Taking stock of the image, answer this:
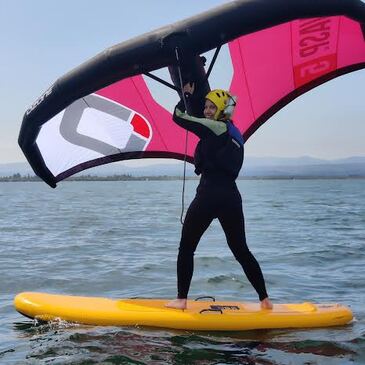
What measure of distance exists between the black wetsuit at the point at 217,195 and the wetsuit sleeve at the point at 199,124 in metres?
0.02

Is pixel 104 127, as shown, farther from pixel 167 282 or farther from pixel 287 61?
pixel 167 282

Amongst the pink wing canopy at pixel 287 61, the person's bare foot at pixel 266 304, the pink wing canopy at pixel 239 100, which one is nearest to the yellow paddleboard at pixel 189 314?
the person's bare foot at pixel 266 304

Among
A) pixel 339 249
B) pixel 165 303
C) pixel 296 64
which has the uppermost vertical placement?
pixel 296 64

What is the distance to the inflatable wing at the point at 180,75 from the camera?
4.56 metres

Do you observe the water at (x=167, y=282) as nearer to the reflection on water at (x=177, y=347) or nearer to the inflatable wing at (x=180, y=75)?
the reflection on water at (x=177, y=347)

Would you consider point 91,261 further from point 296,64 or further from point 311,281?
point 296,64

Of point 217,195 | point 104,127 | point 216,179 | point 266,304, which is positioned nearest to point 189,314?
point 266,304

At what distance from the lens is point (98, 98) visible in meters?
6.33

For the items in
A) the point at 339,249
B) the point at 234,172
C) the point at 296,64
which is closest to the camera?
the point at 234,172

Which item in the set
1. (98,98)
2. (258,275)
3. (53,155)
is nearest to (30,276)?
(53,155)

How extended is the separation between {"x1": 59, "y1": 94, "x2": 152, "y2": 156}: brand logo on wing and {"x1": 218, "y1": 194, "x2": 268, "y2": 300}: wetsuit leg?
5.80 feet

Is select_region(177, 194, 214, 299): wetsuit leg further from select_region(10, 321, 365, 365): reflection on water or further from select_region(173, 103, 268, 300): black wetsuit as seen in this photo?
select_region(10, 321, 365, 365): reflection on water

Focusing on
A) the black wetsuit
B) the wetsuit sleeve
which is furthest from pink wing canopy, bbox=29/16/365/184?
the wetsuit sleeve

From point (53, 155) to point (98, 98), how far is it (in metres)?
→ 0.77
